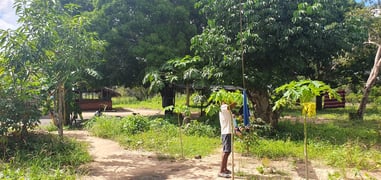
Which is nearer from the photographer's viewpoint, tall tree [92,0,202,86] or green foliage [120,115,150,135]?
green foliage [120,115,150,135]

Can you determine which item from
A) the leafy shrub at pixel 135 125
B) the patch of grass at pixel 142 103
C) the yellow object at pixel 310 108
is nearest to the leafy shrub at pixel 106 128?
the leafy shrub at pixel 135 125

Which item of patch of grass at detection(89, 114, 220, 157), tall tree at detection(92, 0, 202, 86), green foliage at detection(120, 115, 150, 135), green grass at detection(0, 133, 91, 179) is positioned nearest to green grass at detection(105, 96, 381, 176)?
patch of grass at detection(89, 114, 220, 157)

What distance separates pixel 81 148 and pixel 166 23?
7.41 metres

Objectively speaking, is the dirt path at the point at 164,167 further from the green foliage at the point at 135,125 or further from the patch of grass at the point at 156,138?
the green foliage at the point at 135,125

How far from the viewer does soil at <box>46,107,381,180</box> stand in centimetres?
570

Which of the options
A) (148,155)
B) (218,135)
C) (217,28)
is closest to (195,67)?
(217,28)

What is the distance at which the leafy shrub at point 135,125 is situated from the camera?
10164 mm

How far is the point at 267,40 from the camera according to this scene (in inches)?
340

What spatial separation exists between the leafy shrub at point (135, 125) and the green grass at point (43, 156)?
8.10 feet

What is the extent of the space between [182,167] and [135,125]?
14.0 feet

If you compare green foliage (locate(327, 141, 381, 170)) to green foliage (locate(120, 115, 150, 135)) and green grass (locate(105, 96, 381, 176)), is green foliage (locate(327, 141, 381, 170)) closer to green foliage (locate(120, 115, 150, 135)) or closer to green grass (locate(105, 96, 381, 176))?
green grass (locate(105, 96, 381, 176))

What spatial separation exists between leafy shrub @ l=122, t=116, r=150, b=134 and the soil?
229cm

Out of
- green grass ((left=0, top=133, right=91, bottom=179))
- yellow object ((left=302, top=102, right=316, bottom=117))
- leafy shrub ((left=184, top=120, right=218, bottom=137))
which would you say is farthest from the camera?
leafy shrub ((left=184, top=120, right=218, bottom=137))

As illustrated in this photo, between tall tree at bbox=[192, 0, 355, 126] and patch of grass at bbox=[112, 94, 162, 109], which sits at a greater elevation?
tall tree at bbox=[192, 0, 355, 126]
